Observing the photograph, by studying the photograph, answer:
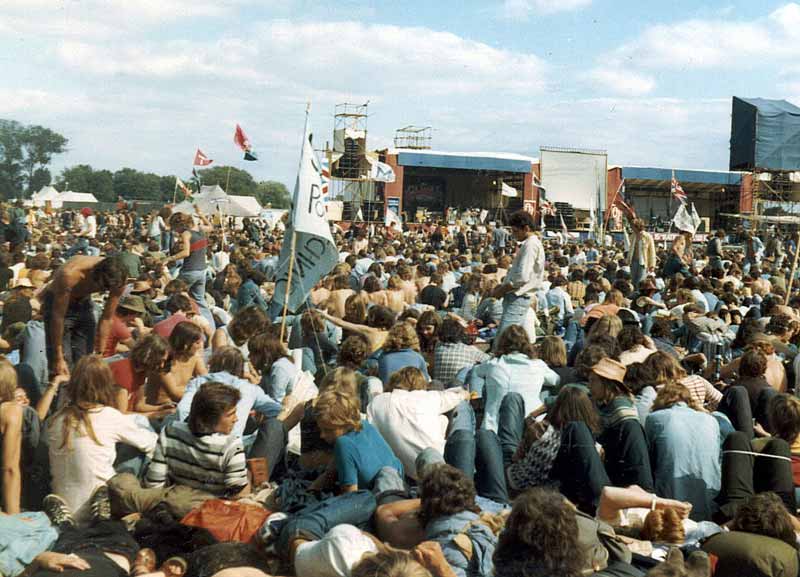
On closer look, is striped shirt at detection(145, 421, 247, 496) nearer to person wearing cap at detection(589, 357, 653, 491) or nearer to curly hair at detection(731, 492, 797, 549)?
person wearing cap at detection(589, 357, 653, 491)

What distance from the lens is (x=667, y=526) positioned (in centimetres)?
471

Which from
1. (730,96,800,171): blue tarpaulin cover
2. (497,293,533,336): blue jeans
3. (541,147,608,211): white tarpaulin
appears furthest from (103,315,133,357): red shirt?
(730,96,800,171): blue tarpaulin cover

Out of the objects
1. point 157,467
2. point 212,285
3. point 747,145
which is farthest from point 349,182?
point 157,467

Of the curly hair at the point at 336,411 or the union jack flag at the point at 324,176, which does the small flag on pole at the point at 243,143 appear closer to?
the union jack flag at the point at 324,176

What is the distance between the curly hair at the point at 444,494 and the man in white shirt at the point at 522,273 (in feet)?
14.5

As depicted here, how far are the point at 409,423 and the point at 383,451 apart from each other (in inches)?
23.4

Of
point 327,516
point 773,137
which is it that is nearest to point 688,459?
point 327,516

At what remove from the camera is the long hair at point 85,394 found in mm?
4875

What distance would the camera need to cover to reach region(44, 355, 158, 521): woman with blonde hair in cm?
489

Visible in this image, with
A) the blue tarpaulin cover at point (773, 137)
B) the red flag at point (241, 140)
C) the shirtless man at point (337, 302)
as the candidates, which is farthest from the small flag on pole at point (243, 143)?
the blue tarpaulin cover at point (773, 137)

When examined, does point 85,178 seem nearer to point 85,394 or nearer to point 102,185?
point 102,185

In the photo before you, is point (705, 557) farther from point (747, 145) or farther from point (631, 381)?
point (747, 145)

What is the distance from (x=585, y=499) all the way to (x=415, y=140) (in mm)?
47489

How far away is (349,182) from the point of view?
44.2 metres
